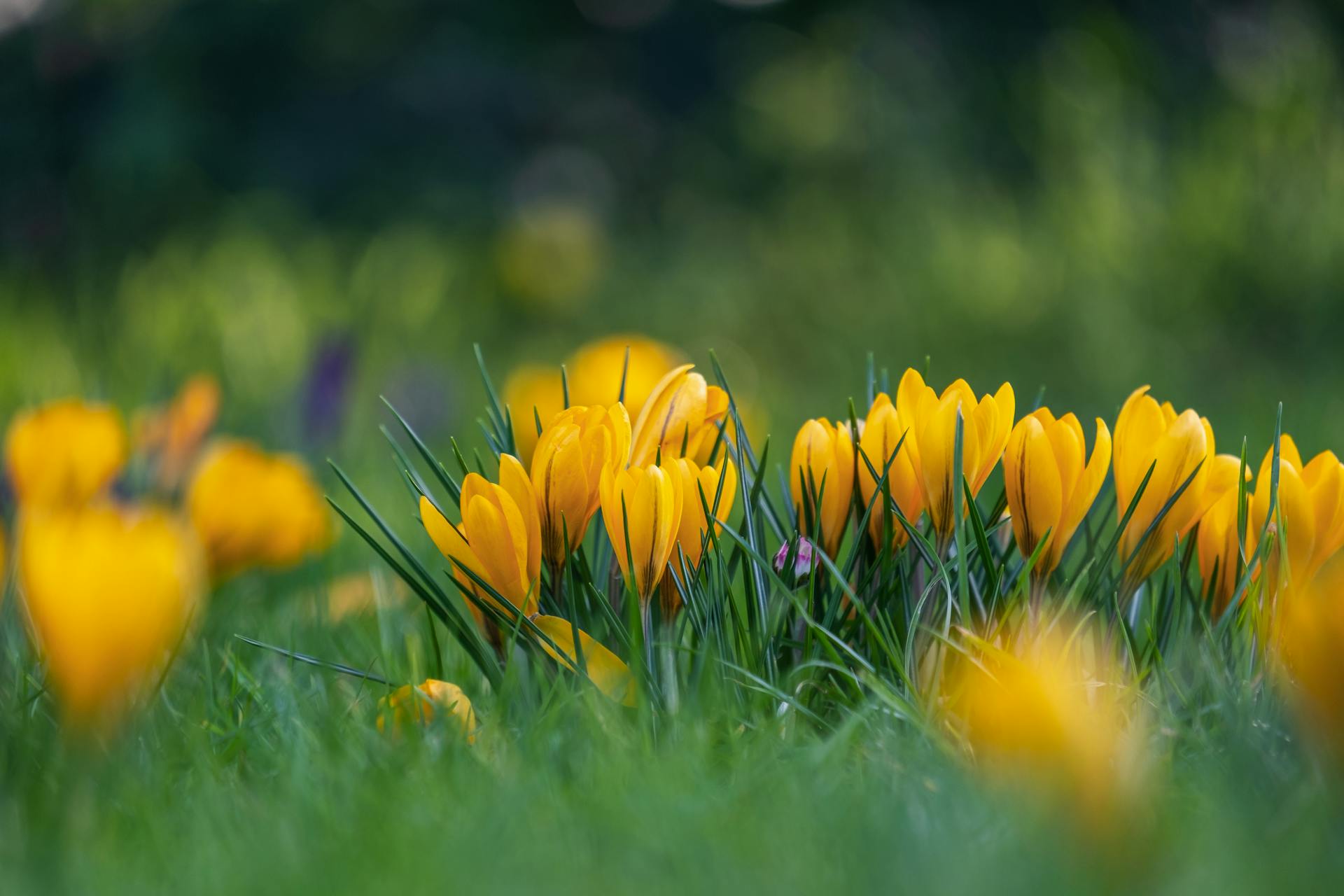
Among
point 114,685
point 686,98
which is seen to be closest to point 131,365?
point 114,685

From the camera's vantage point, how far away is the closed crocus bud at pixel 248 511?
1.12 meters

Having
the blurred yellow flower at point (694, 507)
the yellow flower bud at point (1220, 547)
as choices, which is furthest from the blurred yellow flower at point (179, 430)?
the yellow flower bud at point (1220, 547)

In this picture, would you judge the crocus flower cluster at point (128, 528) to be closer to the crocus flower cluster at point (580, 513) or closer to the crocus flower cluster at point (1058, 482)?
the crocus flower cluster at point (580, 513)

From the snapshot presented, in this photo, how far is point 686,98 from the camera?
6.45 meters

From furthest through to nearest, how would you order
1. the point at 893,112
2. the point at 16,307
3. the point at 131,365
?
the point at 893,112, the point at 16,307, the point at 131,365

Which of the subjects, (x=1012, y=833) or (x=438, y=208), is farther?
A: (x=438, y=208)

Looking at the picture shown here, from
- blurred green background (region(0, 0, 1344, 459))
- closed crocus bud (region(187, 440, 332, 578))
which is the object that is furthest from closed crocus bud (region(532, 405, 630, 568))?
blurred green background (region(0, 0, 1344, 459))

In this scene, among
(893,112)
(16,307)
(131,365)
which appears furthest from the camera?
(893,112)

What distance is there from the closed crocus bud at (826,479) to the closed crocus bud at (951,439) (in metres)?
0.05

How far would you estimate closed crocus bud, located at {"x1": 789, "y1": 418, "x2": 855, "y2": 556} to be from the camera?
2.40 ft

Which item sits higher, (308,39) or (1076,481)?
(308,39)

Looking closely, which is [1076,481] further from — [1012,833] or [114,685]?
[114,685]

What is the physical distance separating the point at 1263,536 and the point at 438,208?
5507 millimetres

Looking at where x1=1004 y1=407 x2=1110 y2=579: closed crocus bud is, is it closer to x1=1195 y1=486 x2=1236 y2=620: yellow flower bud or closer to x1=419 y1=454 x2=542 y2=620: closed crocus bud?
x1=1195 y1=486 x2=1236 y2=620: yellow flower bud
